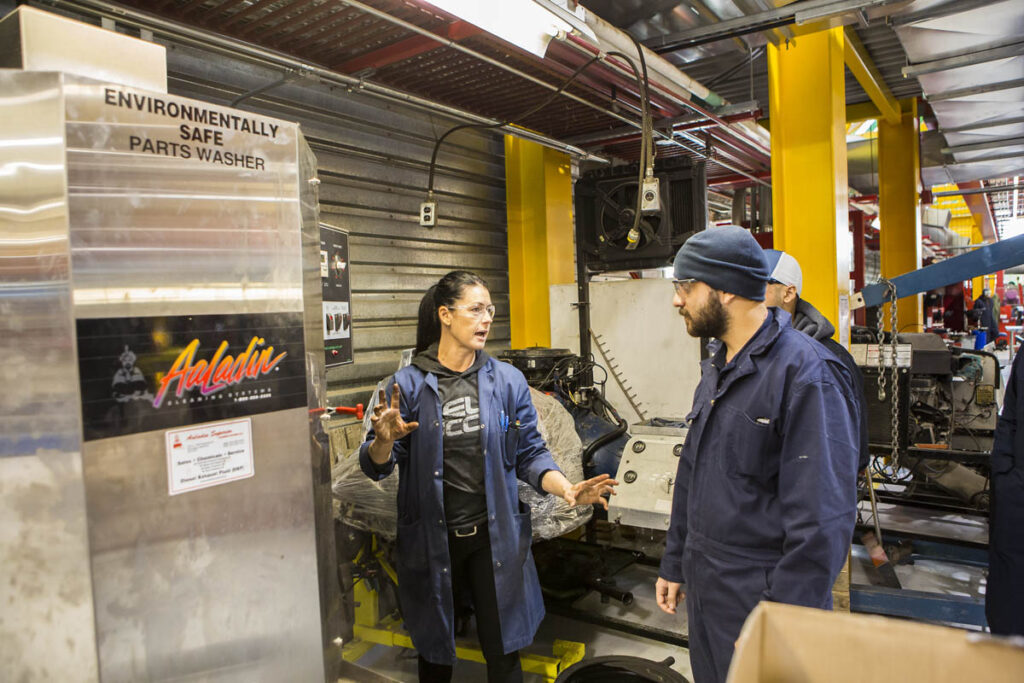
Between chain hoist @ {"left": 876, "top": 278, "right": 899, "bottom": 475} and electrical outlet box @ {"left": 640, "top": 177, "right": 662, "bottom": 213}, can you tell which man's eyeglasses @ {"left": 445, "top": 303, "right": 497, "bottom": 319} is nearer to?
electrical outlet box @ {"left": 640, "top": 177, "right": 662, "bottom": 213}

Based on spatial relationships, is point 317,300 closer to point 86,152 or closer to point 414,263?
point 86,152

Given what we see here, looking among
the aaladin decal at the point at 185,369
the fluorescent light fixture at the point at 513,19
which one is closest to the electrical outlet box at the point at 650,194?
the fluorescent light fixture at the point at 513,19

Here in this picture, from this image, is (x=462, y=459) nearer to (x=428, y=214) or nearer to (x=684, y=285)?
(x=684, y=285)

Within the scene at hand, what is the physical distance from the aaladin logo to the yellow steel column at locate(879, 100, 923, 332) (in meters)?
7.31

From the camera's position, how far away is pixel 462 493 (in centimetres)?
226

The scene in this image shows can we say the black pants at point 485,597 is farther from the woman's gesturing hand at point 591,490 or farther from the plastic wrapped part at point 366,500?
the plastic wrapped part at point 366,500

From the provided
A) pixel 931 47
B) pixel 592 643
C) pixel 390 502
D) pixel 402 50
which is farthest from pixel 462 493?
pixel 931 47

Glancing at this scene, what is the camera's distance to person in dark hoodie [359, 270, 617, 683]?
220 centimetres

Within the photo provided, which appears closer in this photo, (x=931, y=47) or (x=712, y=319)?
(x=712, y=319)

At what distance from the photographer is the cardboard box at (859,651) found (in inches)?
27.7

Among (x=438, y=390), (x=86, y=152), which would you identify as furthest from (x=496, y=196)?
(x=86, y=152)

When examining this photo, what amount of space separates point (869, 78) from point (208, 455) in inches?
241

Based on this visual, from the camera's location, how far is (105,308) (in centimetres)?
97

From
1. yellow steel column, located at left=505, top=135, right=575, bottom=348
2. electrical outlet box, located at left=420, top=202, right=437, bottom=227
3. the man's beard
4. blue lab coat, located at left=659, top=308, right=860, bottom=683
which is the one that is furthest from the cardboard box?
yellow steel column, located at left=505, top=135, right=575, bottom=348
